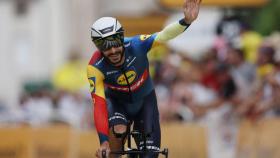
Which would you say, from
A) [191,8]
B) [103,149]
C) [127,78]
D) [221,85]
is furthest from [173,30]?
[221,85]

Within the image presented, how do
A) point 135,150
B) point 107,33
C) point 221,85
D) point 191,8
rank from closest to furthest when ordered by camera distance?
point 191,8 < point 107,33 < point 135,150 < point 221,85

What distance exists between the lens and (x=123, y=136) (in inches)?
561

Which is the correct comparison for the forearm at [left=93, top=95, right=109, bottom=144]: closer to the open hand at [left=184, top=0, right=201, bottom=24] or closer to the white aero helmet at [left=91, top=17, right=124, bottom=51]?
the white aero helmet at [left=91, top=17, right=124, bottom=51]

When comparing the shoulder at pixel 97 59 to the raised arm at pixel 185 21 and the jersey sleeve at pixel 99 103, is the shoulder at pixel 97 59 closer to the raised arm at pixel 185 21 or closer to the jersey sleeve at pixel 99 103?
the jersey sleeve at pixel 99 103

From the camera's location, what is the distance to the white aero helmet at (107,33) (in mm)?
13648

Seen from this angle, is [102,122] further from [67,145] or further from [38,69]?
[38,69]

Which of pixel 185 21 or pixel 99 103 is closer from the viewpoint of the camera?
pixel 185 21

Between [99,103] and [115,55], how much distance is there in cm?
61

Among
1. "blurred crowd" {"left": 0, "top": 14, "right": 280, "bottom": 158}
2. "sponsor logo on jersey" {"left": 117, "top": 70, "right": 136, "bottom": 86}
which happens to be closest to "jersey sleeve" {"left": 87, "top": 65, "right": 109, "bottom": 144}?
"sponsor logo on jersey" {"left": 117, "top": 70, "right": 136, "bottom": 86}

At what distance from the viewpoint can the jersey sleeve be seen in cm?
1374

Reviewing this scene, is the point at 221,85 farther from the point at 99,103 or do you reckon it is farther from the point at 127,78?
the point at 99,103

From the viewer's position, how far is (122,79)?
1416cm

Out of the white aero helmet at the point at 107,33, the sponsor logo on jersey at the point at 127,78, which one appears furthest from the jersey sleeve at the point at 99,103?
the white aero helmet at the point at 107,33

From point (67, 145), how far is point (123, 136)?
25.4 ft
